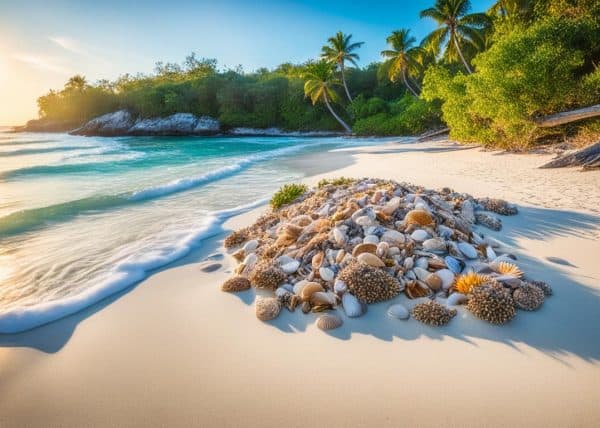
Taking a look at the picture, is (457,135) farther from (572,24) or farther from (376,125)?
(376,125)

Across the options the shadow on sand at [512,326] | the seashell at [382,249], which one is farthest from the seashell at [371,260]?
the shadow on sand at [512,326]

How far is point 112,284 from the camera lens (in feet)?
13.4

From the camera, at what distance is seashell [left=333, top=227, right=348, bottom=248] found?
3902 millimetres

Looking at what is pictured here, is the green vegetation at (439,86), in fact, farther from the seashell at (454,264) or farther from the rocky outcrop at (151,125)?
the seashell at (454,264)

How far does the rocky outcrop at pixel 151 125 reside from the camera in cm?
5288

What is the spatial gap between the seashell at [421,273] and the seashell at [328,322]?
109 centimetres

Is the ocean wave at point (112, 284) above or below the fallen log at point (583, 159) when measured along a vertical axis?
below

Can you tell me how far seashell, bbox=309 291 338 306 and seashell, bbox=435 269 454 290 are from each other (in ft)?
3.94

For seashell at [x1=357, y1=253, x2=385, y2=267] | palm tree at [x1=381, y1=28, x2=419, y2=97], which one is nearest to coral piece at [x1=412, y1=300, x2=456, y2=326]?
seashell at [x1=357, y1=253, x2=385, y2=267]

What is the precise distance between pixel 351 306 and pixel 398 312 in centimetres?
47

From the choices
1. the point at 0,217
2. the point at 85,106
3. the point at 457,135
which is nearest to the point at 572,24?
the point at 457,135

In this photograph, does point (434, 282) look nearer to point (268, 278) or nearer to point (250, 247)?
point (268, 278)

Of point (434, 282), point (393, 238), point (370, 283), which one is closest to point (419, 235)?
point (393, 238)

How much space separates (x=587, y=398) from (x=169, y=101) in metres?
62.0
